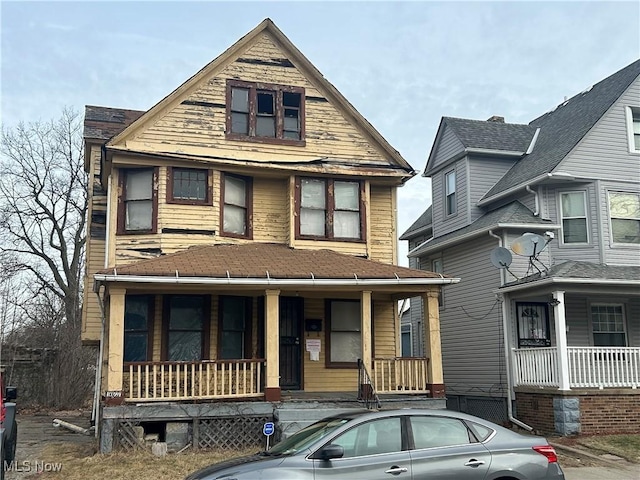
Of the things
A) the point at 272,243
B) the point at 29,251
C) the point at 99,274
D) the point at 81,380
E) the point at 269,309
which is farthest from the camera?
the point at 29,251

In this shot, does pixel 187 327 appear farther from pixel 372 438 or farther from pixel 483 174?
pixel 483 174

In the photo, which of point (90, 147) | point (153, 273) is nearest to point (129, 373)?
point (153, 273)

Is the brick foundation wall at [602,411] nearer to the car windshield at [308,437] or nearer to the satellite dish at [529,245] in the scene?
the satellite dish at [529,245]

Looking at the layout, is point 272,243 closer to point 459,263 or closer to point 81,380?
point 459,263

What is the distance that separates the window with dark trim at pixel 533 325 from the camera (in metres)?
18.1

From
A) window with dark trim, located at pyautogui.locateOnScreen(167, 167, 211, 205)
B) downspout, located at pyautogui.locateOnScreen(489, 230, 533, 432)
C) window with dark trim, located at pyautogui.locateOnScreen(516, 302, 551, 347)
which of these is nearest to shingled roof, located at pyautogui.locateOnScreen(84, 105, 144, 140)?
window with dark trim, located at pyautogui.locateOnScreen(167, 167, 211, 205)

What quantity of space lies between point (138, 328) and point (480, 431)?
31.7 feet

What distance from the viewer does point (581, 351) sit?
15.8 m

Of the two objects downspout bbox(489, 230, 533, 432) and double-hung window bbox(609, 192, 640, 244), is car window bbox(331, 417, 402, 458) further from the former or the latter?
double-hung window bbox(609, 192, 640, 244)

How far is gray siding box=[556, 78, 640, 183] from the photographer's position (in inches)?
726

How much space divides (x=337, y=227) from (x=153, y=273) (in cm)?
547

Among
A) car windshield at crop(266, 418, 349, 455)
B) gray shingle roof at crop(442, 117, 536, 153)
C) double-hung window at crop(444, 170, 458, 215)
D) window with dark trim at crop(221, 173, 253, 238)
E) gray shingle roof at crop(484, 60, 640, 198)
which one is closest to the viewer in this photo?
car windshield at crop(266, 418, 349, 455)

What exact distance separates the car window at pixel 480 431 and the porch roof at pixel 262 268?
22.2ft

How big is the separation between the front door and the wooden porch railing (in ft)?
7.48
